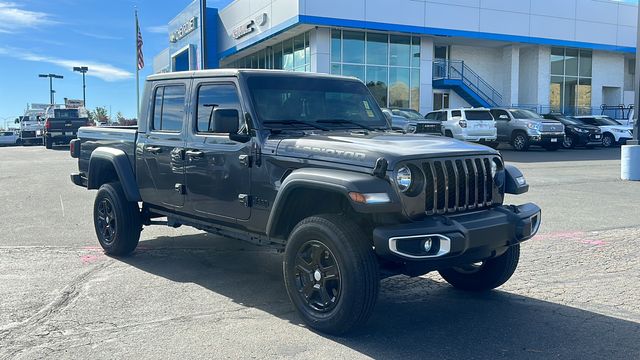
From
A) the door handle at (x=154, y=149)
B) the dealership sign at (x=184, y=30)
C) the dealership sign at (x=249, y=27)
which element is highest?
the dealership sign at (x=184, y=30)

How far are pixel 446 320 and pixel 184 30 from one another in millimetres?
41617

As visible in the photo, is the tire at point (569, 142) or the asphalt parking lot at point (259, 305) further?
the tire at point (569, 142)

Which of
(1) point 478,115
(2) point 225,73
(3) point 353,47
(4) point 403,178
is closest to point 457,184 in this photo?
(4) point 403,178

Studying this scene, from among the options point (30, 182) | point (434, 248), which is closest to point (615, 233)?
point (434, 248)

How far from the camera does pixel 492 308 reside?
196 inches

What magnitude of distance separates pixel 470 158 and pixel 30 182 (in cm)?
1347

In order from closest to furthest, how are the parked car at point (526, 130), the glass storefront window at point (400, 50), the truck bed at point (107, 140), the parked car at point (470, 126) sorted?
the truck bed at point (107, 140) → the parked car at point (470, 126) → the parked car at point (526, 130) → the glass storefront window at point (400, 50)

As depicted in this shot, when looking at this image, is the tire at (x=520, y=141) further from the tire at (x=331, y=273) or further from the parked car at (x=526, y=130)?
the tire at (x=331, y=273)

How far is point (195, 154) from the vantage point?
215 inches

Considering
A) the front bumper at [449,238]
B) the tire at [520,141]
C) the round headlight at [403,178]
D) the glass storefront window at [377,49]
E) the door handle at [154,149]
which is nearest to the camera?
the front bumper at [449,238]

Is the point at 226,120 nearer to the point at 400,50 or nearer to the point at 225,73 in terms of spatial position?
the point at 225,73

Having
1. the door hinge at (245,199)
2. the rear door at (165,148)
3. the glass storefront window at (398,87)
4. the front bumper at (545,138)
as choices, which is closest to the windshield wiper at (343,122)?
the door hinge at (245,199)

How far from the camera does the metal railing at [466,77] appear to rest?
33.9m

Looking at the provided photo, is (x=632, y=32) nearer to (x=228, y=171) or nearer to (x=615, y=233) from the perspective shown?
(x=615, y=233)
